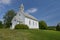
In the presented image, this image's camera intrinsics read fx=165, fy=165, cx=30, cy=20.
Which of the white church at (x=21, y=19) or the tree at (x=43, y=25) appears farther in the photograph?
the tree at (x=43, y=25)

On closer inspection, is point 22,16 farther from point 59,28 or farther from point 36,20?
point 59,28

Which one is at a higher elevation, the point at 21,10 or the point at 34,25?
the point at 21,10

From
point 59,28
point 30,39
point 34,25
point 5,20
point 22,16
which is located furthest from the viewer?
point 5,20

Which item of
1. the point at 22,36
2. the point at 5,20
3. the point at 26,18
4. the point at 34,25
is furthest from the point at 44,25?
the point at 22,36

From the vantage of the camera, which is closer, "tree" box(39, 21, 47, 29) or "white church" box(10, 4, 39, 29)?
"white church" box(10, 4, 39, 29)

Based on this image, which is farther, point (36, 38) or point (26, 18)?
point (26, 18)

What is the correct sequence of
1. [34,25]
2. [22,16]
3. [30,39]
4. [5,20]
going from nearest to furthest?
1. [30,39]
2. [22,16]
3. [34,25]
4. [5,20]

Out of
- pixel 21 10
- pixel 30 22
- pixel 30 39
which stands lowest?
pixel 30 39

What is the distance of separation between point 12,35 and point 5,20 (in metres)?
58.4

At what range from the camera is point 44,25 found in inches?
2435

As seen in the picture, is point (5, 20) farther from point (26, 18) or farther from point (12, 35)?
point (12, 35)

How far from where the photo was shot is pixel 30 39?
73.7ft

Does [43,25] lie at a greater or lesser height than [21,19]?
lesser

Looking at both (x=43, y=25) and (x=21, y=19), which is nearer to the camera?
(x=21, y=19)
